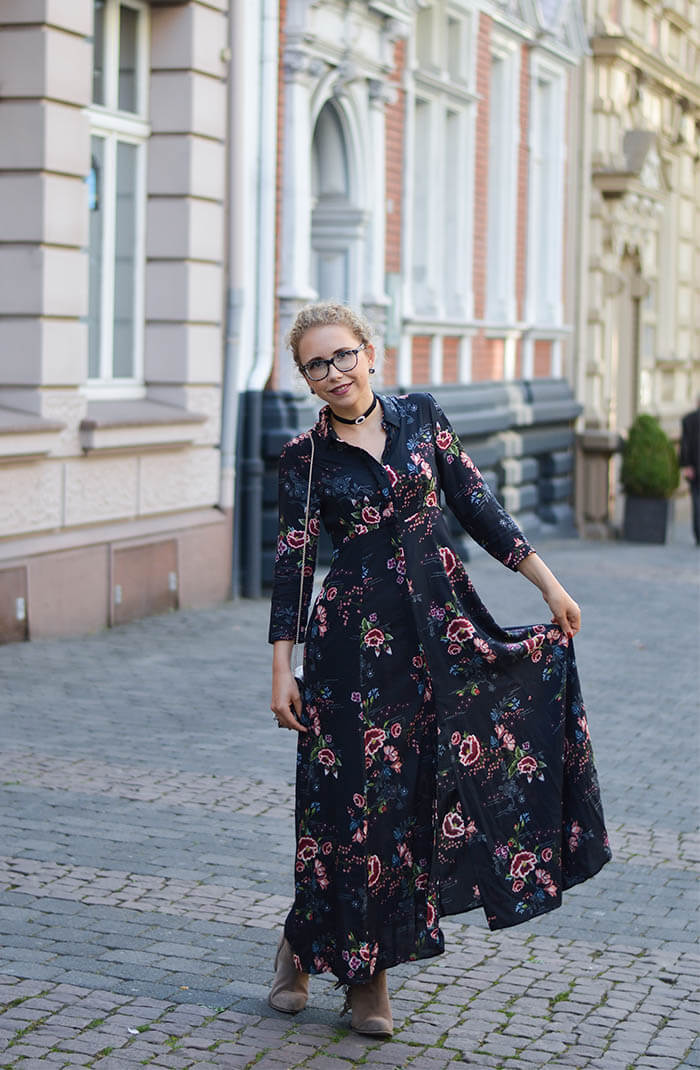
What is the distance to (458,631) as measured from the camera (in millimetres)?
5027

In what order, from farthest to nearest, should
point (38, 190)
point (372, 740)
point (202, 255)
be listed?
point (202, 255) → point (38, 190) → point (372, 740)

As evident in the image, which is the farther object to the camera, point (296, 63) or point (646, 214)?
point (646, 214)

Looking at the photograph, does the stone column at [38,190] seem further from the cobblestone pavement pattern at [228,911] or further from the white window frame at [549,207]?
the white window frame at [549,207]

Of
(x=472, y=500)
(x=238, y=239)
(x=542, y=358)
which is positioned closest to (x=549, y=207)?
(x=542, y=358)

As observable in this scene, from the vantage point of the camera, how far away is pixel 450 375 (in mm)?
19125

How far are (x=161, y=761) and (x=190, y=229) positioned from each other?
230 inches

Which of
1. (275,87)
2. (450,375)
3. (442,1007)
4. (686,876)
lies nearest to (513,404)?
(450,375)

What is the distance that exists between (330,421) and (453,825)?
113 centimetres

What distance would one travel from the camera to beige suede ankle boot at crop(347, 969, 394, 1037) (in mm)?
4977

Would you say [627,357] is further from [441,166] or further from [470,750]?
[470,750]

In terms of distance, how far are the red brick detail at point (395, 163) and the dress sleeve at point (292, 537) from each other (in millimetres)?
12239

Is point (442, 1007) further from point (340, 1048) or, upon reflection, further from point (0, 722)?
point (0, 722)

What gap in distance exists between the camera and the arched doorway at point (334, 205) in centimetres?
1614

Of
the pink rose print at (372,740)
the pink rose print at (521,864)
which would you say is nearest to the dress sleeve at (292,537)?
the pink rose print at (372,740)
